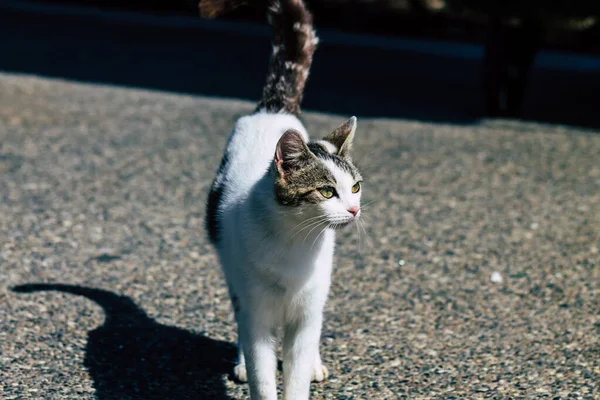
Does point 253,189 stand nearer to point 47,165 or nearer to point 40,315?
point 40,315

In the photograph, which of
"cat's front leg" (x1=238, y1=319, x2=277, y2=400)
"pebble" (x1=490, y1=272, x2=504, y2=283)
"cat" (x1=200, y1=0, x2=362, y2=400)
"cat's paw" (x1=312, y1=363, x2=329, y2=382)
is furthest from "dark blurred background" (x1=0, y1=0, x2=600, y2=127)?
"cat's front leg" (x1=238, y1=319, x2=277, y2=400)

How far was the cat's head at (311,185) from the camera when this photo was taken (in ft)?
9.34

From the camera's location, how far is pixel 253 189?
3.05 metres

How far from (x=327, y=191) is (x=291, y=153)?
0.18m

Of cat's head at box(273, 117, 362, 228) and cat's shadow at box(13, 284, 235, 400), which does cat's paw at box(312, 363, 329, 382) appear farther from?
cat's head at box(273, 117, 362, 228)

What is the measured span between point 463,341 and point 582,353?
51 centimetres

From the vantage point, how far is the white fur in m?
2.90

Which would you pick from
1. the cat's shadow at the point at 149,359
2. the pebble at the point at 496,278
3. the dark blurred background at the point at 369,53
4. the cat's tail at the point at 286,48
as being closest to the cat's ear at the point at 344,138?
the cat's tail at the point at 286,48

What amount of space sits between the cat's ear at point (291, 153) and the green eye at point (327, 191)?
4.2 inches

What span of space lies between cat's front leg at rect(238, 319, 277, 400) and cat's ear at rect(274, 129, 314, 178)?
0.55 metres

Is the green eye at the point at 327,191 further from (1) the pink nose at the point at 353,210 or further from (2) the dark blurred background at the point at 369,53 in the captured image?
(2) the dark blurred background at the point at 369,53

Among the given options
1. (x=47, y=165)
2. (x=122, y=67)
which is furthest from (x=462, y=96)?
(x=47, y=165)

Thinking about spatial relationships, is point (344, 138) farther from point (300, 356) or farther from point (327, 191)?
point (300, 356)

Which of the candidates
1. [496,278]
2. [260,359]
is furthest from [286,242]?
[496,278]
